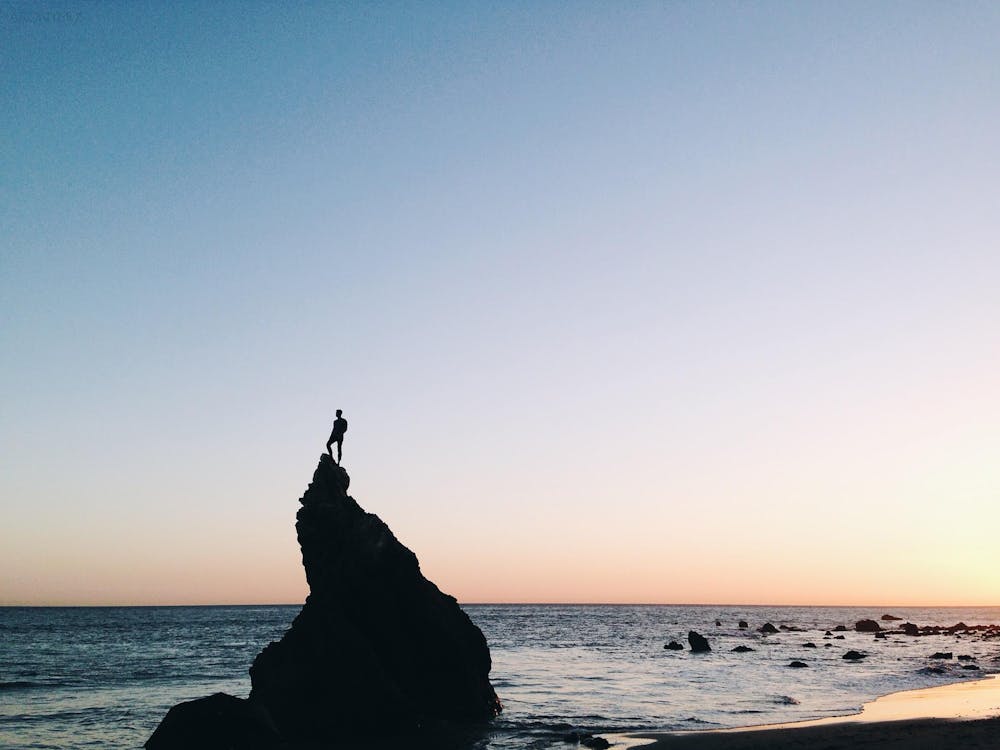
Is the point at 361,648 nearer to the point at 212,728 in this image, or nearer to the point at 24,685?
the point at 212,728

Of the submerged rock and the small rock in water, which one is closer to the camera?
the submerged rock

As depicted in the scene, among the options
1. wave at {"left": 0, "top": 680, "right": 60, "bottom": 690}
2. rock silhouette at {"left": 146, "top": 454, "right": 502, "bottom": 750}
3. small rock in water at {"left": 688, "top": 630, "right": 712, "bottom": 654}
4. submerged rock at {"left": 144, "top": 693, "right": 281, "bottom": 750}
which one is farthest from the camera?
small rock in water at {"left": 688, "top": 630, "right": 712, "bottom": 654}

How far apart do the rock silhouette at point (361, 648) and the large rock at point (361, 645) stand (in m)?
0.04

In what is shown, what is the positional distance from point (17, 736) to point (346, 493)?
15.8m

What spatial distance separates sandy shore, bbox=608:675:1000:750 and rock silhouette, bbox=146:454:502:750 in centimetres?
660

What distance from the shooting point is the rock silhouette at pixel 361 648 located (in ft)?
89.3

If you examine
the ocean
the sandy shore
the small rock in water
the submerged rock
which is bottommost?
the small rock in water

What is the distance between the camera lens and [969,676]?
49688 mm

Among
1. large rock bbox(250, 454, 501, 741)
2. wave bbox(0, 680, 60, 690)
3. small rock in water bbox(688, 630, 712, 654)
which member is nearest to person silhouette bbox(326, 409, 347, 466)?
large rock bbox(250, 454, 501, 741)

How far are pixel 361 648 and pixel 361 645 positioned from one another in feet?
0.37

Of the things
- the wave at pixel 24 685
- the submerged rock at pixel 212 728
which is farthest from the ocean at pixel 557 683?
the submerged rock at pixel 212 728

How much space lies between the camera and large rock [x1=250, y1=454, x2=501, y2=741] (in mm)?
27266

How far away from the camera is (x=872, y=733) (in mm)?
26688

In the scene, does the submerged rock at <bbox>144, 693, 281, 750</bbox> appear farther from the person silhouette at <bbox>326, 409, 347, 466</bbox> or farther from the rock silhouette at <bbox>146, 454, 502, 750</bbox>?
the person silhouette at <bbox>326, 409, 347, 466</bbox>
